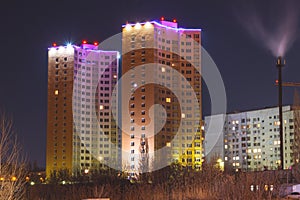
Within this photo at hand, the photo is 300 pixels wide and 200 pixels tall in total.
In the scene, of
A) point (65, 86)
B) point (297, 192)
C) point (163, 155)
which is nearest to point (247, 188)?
point (297, 192)

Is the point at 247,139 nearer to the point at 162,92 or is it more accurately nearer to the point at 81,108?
the point at 162,92

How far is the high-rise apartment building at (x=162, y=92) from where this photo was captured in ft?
228

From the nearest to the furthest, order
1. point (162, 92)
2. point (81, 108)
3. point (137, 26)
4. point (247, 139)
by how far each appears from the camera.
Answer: point (162, 92) → point (137, 26) → point (81, 108) → point (247, 139)

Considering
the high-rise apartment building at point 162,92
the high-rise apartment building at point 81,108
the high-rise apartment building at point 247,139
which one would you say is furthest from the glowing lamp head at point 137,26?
the high-rise apartment building at point 247,139

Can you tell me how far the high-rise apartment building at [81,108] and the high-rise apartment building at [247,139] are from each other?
47.7 ft

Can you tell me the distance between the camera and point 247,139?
8588 centimetres

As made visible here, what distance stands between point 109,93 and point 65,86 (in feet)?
21.7

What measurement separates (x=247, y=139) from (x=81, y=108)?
23786 millimetres

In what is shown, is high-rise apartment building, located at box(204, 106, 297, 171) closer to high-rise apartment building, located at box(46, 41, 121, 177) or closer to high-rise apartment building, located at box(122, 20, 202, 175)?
high-rise apartment building, located at box(122, 20, 202, 175)

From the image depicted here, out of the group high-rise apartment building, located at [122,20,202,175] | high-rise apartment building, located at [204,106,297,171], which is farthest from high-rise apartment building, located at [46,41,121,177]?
high-rise apartment building, located at [204,106,297,171]

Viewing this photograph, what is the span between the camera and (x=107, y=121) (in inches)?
3233

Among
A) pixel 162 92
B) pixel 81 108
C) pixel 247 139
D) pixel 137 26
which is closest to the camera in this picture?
pixel 162 92

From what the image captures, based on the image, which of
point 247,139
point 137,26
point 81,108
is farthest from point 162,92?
point 247,139

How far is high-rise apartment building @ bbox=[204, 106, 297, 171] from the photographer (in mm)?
81812
